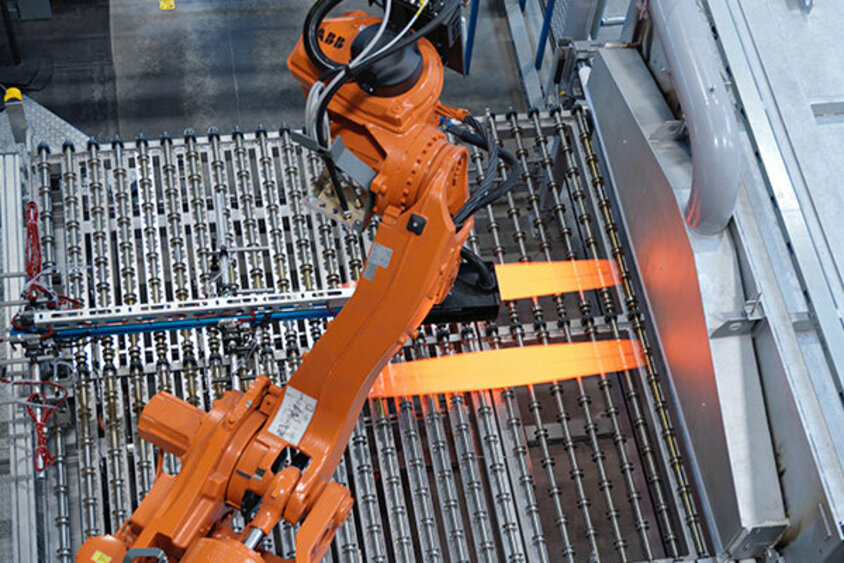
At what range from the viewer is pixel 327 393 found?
19.4 feet

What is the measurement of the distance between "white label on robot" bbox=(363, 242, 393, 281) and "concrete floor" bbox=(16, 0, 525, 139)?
206 inches

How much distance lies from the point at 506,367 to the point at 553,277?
752 millimetres

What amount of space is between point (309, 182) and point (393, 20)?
2.85 metres

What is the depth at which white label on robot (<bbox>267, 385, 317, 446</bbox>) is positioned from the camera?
593cm

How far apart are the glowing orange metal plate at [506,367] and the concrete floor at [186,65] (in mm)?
3675

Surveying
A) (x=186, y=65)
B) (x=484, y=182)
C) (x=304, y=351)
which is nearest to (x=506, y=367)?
(x=304, y=351)

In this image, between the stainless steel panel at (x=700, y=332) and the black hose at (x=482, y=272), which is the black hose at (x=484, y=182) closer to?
the black hose at (x=482, y=272)

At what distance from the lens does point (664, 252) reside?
24.1ft

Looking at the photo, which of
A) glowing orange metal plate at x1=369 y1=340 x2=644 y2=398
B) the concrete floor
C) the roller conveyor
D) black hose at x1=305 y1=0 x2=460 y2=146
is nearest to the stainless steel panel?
the roller conveyor

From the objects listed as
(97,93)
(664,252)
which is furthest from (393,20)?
(97,93)

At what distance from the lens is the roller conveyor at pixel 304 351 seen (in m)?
7.09

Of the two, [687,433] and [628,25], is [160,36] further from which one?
[687,433]

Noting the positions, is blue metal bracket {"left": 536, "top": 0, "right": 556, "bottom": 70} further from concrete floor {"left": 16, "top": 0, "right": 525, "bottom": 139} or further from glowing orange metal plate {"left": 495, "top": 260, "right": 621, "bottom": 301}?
glowing orange metal plate {"left": 495, "top": 260, "right": 621, "bottom": 301}

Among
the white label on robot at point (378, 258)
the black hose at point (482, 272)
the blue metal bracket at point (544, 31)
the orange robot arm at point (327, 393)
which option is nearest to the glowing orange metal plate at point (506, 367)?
the black hose at point (482, 272)
